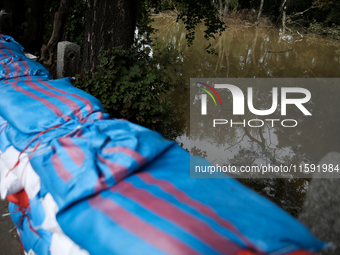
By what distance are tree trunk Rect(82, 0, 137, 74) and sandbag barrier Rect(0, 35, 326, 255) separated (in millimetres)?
1825

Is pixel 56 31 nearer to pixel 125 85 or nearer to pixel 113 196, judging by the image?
pixel 125 85

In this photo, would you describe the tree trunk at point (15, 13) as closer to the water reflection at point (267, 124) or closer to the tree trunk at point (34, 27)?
the tree trunk at point (34, 27)

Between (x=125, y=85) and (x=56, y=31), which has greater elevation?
(x=56, y=31)

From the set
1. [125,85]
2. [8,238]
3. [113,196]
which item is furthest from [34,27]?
[113,196]

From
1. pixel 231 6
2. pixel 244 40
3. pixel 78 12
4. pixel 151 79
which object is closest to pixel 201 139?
pixel 151 79

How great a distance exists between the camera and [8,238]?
82.5 inches

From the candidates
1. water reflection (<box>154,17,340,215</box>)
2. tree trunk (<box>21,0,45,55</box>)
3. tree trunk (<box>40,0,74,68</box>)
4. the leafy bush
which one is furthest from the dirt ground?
tree trunk (<box>21,0,45,55</box>)

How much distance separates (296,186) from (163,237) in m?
3.05

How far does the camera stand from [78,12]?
520cm

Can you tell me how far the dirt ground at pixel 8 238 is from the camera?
2.00m

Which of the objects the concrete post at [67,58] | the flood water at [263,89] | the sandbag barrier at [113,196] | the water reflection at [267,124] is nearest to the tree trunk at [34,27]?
the concrete post at [67,58]

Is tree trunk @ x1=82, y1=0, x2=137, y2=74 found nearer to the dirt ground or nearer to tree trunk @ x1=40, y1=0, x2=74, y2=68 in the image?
tree trunk @ x1=40, y1=0, x2=74, y2=68

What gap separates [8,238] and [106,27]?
2745 mm

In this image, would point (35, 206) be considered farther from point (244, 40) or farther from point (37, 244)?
point (244, 40)
